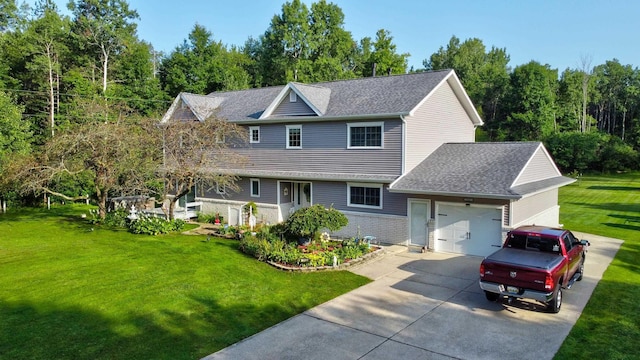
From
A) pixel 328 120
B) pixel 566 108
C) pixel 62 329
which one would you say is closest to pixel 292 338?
pixel 62 329

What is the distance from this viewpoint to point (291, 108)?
76.3 feet

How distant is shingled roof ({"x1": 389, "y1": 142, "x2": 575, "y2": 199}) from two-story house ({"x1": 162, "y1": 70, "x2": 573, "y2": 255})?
0.04m

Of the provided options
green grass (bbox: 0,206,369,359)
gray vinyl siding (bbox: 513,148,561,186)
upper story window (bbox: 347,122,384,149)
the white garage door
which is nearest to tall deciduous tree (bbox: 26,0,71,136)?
green grass (bbox: 0,206,369,359)

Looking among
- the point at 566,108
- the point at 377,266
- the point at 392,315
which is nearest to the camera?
the point at 392,315

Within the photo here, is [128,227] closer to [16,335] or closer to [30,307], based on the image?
[30,307]

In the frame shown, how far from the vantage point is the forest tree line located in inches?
1598

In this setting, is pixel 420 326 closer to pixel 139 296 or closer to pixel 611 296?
pixel 611 296

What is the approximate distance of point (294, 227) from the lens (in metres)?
17.7

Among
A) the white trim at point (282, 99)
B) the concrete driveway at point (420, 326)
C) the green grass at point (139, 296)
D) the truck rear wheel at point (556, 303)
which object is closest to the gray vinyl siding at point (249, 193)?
the white trim at point (282, 99)

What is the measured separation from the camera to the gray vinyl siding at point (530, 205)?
17.2m

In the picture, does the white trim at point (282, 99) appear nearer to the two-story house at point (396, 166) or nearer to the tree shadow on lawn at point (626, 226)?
the two-story house at point (396, 166)

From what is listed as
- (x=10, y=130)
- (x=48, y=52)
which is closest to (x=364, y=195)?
(x=10, y=130)

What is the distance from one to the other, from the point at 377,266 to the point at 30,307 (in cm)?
1096

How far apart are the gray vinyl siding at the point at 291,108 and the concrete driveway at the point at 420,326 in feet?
35.0
